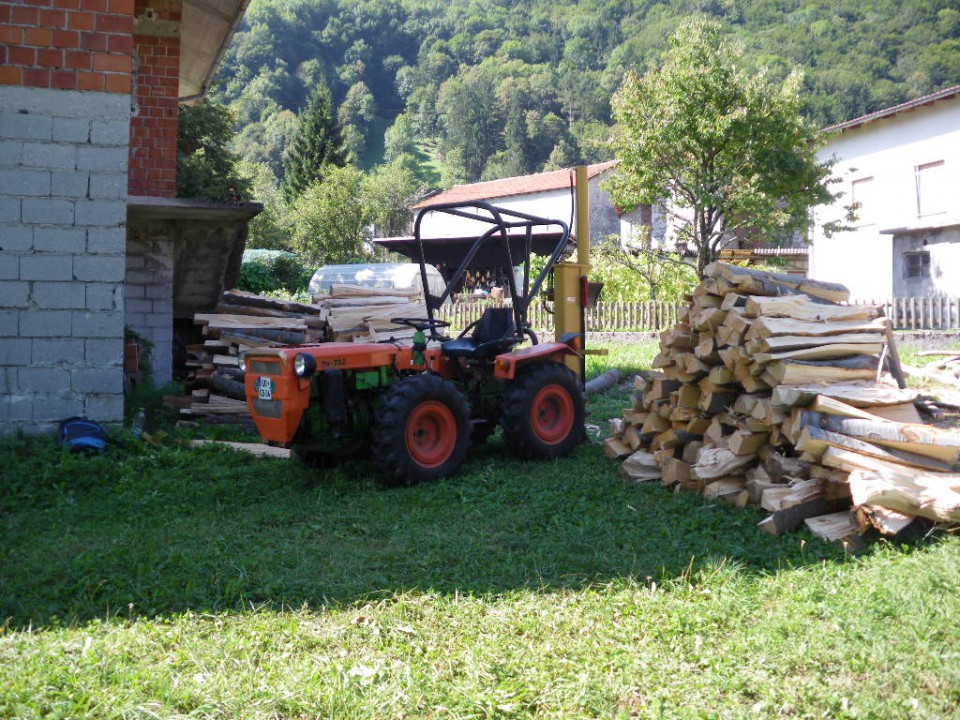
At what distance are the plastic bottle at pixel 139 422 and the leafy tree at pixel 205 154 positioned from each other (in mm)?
15164

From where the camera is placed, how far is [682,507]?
597 cm

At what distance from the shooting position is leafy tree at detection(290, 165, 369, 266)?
41.4 meters

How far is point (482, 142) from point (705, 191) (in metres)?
75.3

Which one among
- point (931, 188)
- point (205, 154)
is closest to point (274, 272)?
point (205, 154)

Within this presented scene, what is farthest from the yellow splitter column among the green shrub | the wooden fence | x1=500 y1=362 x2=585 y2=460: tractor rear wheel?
the green shrub

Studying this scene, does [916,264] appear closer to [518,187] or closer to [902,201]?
[902,201]

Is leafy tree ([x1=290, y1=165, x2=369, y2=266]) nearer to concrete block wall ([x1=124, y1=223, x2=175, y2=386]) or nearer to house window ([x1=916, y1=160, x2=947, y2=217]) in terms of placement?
house window ([x1=916, y1=160, x2=947, y2=217])

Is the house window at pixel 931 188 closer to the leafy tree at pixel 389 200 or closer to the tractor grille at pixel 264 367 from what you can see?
the leafy tree at pixel 389 200

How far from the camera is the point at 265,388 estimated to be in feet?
21.0

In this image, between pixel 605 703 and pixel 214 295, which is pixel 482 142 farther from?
pixel 605 703

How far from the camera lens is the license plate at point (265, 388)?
634 centimetres

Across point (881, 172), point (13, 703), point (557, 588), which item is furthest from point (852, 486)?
point (881, 172)

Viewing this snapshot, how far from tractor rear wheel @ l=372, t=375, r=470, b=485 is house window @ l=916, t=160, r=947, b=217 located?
25.1 metres

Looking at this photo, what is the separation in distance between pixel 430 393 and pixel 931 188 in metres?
25.8
